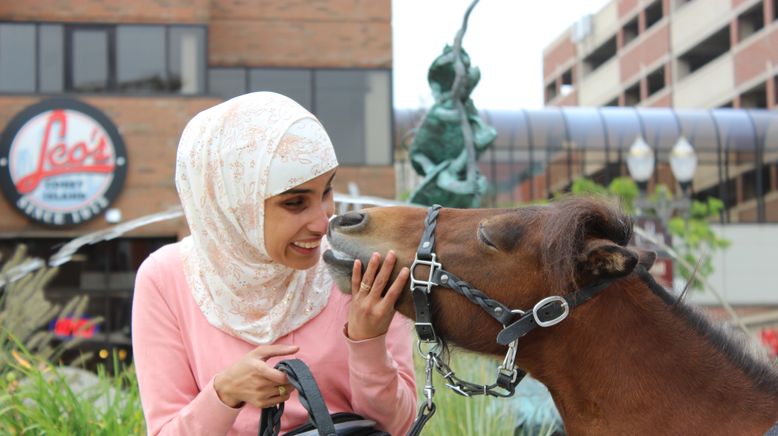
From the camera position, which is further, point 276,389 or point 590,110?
point 590,110

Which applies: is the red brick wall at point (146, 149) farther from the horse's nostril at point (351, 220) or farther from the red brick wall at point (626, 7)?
the red brick wall at point (626, 7)

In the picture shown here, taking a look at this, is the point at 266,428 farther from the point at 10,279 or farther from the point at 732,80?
the point at 732,80

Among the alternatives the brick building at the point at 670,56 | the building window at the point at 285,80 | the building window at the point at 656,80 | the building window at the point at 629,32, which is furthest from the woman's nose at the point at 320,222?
the building window at the point at 629,32

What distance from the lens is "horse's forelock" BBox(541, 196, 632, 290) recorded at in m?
2.61

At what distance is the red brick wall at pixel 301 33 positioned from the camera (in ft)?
78.0

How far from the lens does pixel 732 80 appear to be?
41500 millimetres

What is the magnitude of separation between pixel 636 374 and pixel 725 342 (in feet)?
1.01

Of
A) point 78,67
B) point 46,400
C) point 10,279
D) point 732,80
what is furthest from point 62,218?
point 732,80

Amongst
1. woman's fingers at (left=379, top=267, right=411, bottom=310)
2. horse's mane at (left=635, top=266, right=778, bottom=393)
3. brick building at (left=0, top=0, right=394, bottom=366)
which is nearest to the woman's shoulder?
woman's fingers at (left=379, top=267, right=411, bottom=310)

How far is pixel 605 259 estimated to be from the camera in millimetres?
2576

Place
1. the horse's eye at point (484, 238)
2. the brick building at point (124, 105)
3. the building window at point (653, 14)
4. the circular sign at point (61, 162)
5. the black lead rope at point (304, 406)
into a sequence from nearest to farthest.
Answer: the black lead rope at point (304, 406)
the horse's eye at point (484, 238)
the circular sign at point (61, 162)
the brick building at point (124, 105)
the building window at point (653, 14)

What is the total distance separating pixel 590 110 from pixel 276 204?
111 ft

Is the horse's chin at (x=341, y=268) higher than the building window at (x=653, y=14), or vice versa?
the building window at (x=653, y=14)

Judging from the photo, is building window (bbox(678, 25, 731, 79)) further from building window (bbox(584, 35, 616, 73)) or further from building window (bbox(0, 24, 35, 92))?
building window (bbox(0, 24, 35, 92))
